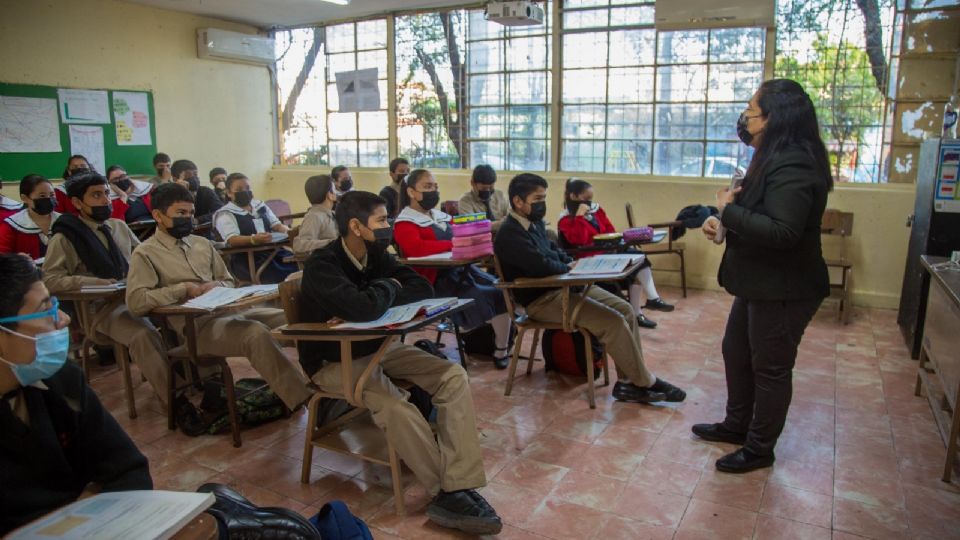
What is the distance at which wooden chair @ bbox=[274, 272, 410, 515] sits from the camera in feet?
7.71

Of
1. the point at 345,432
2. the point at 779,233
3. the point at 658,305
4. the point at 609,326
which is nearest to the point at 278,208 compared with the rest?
the point at 658,305

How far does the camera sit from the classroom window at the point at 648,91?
5.82 metres

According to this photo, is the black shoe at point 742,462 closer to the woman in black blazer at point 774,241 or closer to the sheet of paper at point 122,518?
the woman in black blazer at point 774,241

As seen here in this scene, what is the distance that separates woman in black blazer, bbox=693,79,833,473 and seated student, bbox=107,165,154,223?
16.2 ft

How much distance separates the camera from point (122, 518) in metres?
1.15

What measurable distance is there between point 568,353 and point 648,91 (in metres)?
3.42

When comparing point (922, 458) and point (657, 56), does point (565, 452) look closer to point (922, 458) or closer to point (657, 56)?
point (922, 458)

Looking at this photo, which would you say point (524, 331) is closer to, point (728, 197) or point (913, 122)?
point (728, 197)

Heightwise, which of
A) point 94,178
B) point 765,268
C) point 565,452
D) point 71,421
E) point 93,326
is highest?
point 94,178

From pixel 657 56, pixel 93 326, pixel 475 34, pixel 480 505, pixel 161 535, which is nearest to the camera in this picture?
pixel 161 535

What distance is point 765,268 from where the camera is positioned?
243cm

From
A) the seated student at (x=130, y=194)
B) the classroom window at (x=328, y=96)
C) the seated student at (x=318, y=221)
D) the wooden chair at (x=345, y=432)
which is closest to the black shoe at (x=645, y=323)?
the seated student at (x=318, y=221)

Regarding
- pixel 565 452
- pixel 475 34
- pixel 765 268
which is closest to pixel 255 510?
pixel 565 452

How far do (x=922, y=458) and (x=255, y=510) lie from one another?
2689 mm
